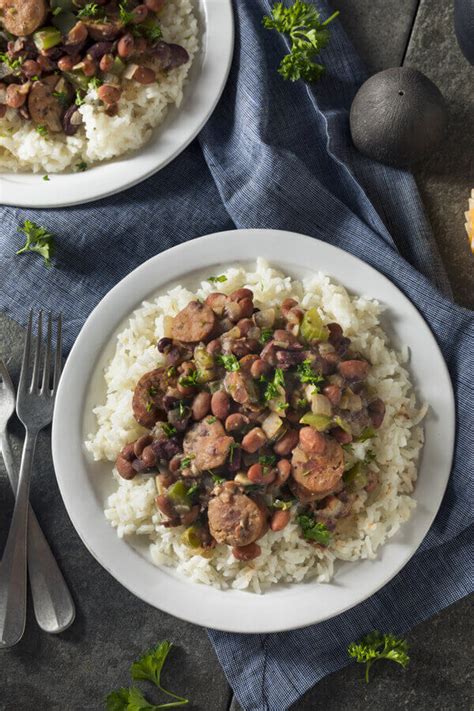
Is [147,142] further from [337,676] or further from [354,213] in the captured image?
[337,676]

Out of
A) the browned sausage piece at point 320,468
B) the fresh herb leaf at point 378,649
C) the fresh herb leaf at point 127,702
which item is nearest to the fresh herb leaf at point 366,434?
the browned sausage piece at point 320,468

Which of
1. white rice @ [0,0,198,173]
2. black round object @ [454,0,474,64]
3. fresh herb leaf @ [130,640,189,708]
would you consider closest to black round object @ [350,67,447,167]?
black round object @ [454,0,474,64]

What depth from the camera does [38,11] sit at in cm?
356

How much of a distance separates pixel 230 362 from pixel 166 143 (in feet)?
3.91

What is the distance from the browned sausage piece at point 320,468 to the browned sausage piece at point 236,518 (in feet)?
0.78

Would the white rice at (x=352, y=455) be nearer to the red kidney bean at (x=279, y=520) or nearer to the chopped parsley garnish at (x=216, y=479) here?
the red kidney bean at (x=279, y=520)

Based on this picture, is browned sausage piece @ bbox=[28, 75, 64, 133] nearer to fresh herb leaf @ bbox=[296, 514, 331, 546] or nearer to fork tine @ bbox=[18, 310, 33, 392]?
fork tine @ bbox=[18, 310, 33, 392]

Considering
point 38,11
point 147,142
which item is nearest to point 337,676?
point 147,142

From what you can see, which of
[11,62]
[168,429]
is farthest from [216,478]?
[11,62]

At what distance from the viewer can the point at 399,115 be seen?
3.61 meters

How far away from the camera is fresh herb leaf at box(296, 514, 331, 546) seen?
3.33 m

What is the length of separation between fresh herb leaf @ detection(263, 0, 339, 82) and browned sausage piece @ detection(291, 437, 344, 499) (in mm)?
1888

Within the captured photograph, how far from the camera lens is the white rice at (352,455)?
134 inches

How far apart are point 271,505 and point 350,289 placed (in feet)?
3.52
